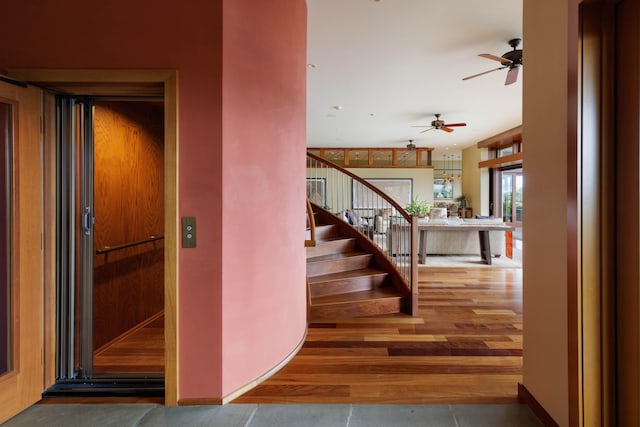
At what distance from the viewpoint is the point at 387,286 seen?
4.16 meters

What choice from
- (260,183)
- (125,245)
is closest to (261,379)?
(260,183)

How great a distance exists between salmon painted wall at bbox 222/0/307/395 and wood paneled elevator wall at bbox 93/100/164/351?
4.60 ft

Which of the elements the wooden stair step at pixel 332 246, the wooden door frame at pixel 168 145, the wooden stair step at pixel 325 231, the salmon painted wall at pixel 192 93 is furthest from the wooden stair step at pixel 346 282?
the wooden door frame at pixel 168 145

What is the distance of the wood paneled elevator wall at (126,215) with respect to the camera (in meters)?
2.91

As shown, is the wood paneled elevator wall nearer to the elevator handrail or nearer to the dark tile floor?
the elevator handrail

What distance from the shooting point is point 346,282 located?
3.92m

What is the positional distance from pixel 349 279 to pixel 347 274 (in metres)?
0.19

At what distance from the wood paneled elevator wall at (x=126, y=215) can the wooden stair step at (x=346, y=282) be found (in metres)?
1.81

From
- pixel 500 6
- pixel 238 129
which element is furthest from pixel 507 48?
pixel 238 129

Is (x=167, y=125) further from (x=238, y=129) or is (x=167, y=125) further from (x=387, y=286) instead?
(x=387, y=286)

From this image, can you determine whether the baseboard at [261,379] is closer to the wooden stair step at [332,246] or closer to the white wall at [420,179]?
the wooden stair step at [332,246]

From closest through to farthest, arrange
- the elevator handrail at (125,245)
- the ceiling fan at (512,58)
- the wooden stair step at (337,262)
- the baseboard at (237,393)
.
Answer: the baseboard at (237,393) < the elevator handrail at (125,245) < the ceiling fan at (512,58) < the wooden stair step at (337,262)

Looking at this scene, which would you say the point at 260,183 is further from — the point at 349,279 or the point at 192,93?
the point at 349,279

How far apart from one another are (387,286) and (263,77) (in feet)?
9.48
